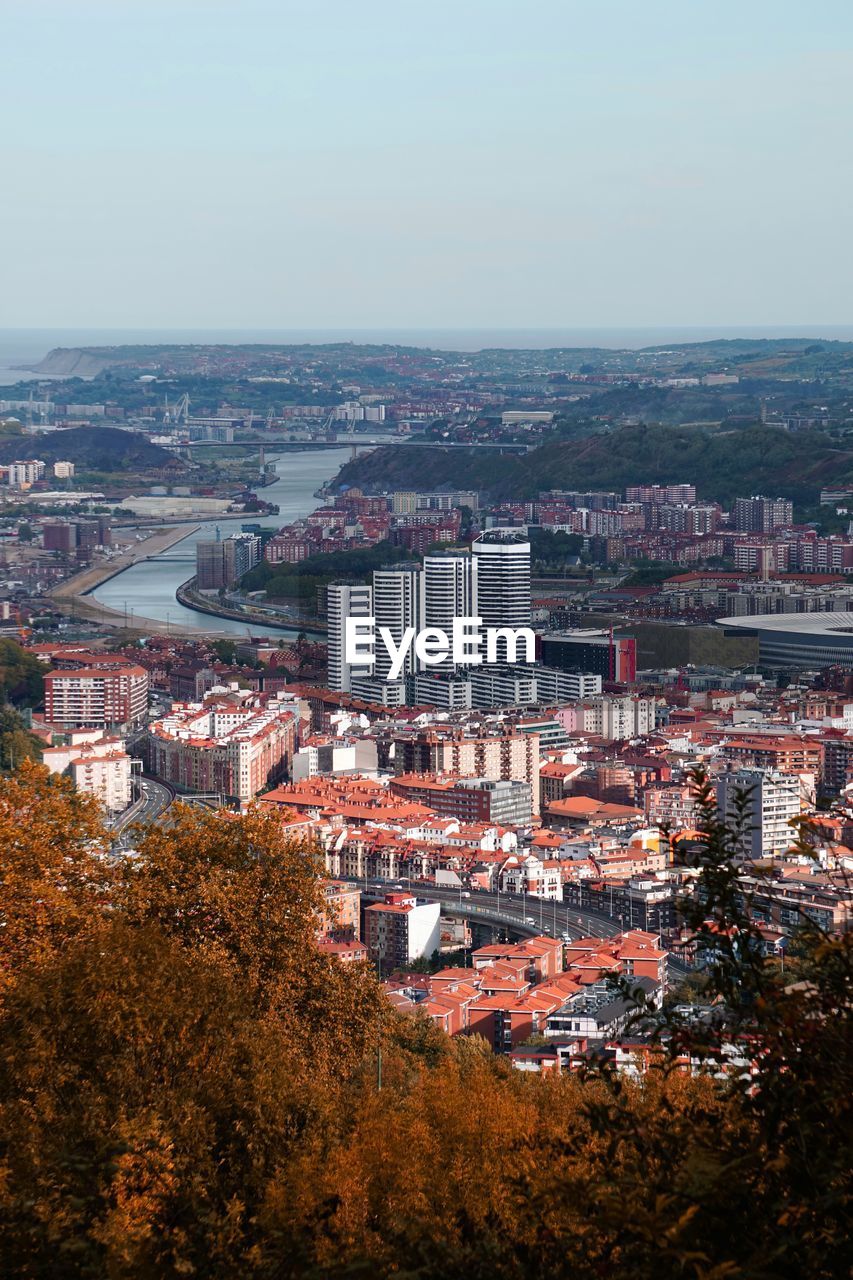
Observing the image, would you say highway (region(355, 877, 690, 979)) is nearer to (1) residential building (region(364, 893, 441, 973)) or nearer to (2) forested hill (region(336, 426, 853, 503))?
(1) residential building (region(364, 893, 441, 973))

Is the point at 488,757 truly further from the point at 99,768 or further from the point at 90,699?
the point at 90,699

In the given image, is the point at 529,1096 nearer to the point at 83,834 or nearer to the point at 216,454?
the point at 83,834

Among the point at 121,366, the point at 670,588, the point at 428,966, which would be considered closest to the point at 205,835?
the point at 428,966

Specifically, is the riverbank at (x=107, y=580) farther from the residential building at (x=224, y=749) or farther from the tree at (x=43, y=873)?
the tree at (x=43, y=873)

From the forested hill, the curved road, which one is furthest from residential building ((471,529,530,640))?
the forested hill

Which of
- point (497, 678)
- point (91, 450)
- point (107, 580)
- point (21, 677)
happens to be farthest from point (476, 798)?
point (91, 450)

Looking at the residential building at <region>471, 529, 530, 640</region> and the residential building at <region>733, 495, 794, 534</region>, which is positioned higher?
the residential building at <region>471, 529, 530, 640</region>
